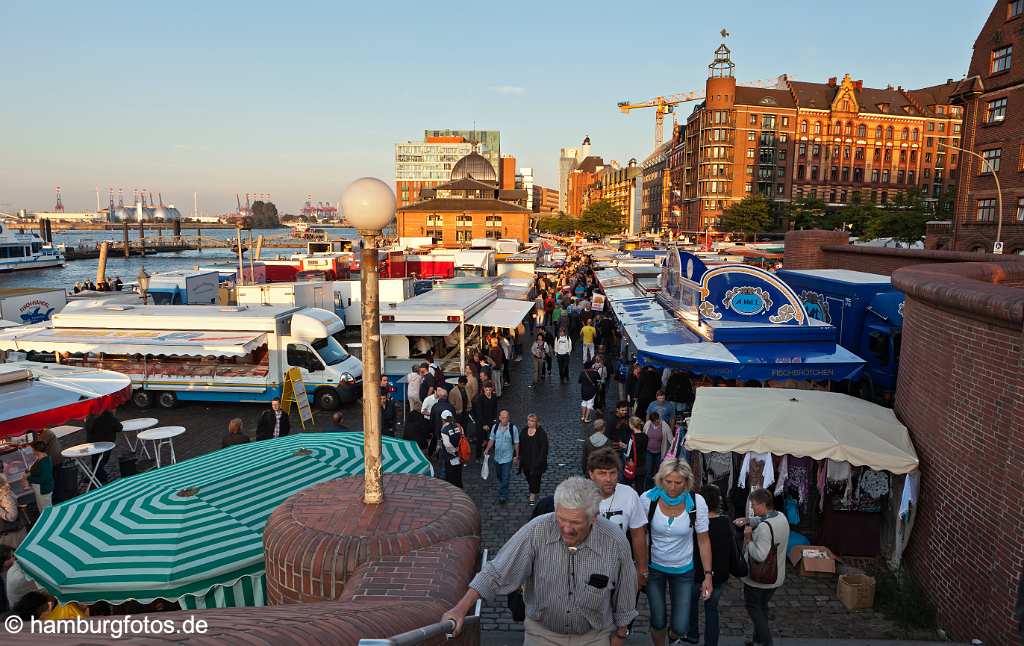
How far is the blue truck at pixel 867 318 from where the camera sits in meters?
13.0

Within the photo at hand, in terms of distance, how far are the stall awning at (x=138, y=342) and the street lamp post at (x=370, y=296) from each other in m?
11.9

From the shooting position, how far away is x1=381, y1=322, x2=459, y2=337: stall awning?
52.8ft

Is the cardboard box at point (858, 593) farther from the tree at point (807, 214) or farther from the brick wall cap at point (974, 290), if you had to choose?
the tree at point (807, 214)

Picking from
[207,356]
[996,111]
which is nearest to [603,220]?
[996,111]

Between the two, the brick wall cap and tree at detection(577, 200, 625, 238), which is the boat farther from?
the brick wall cap

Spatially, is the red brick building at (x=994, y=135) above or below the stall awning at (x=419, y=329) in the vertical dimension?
above

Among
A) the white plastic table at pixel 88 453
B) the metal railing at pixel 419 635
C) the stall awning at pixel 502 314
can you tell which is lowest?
the white plastic table at pixel 88 453

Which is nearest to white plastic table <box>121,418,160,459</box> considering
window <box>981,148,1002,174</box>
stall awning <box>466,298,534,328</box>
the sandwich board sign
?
the sandwich board sign

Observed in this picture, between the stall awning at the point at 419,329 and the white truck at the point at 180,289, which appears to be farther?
the white truck at the point at 180,289

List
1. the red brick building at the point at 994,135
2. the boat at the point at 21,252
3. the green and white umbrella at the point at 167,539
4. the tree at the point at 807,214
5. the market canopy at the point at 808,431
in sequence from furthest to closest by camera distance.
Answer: the boat at the point at 21,252, the tree at the point at 807,214, the red brick building at the point at 994,135, the market canopy at the point at 808,431, the green and white umbrella at the point at 167,539

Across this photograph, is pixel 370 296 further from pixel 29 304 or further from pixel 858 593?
pixel 29 304

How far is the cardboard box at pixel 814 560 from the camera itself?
25.3 feet

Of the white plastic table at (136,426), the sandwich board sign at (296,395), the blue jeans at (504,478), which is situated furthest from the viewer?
the sandwich board sign at (296,395)

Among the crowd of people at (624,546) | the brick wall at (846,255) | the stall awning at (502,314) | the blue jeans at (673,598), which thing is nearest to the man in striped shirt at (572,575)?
the crowd of people at (624,546)
